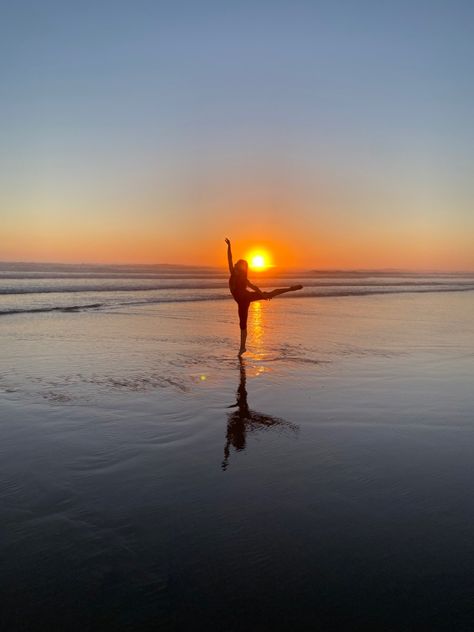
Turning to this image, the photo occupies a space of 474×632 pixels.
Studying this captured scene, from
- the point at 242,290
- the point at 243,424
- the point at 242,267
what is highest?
the point at 242,267

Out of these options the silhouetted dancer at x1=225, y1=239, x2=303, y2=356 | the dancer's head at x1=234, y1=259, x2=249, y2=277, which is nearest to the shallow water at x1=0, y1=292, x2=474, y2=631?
the silhouetted dancer at x1=225, y1=239, x2=303, y2=356

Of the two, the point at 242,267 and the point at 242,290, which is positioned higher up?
the point at 242,267

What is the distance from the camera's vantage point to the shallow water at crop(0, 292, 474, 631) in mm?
3150

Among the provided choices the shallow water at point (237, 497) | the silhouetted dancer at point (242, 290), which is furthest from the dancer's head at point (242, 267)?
the shallow water at point (237, 497)

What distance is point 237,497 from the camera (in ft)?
15.0

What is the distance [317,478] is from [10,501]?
2.80m

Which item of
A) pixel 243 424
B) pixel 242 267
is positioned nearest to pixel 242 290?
pixel 242 267

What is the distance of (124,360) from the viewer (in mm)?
11562

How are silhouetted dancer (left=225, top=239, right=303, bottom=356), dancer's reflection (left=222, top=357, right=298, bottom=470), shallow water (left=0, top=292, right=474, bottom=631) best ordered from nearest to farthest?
shallow water (left=0, top=292, right=474, bottom=631)
dancer's reflection (left=222, top=357, right=298, bottom=470)
silhouetted dancer (left=225, top=239, right=303, bottom=356)

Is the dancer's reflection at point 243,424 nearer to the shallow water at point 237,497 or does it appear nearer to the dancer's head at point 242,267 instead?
the shallow water at point 237,497

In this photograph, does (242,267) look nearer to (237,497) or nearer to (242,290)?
(242,290)

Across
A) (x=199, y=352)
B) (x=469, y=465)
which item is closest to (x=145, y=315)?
(x=199, y=352)

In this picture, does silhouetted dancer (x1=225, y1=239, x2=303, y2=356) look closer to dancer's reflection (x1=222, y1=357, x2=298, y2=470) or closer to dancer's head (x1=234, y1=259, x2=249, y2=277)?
dancer's head (x1=234, y1=259, x2=249, y2=277)

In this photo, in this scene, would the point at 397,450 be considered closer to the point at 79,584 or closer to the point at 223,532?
the point at 223,532
